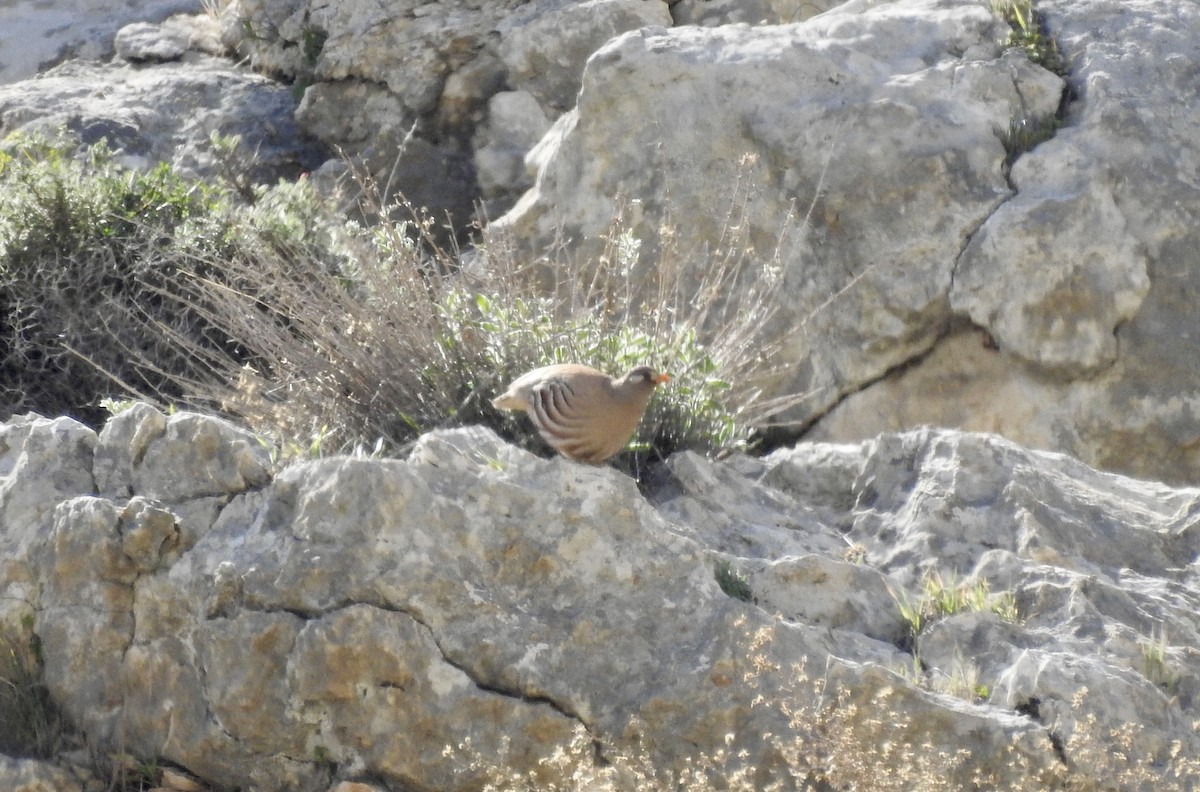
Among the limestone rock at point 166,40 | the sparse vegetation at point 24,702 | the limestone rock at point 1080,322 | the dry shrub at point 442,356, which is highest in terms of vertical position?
the dry shrub at point 442,356

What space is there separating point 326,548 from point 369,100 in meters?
5.74

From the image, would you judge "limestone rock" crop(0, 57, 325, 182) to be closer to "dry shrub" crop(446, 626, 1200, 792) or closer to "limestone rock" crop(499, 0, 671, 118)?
"limestone rock" crop(499, 0, 671, 118)

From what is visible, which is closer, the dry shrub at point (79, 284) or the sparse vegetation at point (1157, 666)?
the sparse vegetation at point (1157, 666)

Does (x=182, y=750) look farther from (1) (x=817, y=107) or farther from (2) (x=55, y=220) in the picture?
(1) (x=817, y=107)

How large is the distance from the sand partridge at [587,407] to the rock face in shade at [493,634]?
144 mm

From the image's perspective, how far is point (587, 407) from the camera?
13.7 ft

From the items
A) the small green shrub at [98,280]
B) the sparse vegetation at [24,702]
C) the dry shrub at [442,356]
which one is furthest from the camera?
the small green shrub at [98,280]

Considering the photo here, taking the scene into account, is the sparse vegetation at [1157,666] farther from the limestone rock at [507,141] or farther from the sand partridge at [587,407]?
the limestone rock at [507,141]

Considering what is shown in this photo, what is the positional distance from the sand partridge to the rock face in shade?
144mm

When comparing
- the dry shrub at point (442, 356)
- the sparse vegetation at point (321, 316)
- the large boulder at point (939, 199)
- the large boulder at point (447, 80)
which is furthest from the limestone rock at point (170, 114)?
the dry shrub at point (442, 356)

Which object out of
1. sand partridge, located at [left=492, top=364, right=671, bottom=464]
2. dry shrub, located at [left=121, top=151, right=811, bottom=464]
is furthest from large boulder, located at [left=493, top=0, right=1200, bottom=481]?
sand partridge, located at [left=492, top=364, right=671, bottom=464]

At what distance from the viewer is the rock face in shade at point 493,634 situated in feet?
12.1

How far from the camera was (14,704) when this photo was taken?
3.96 meters

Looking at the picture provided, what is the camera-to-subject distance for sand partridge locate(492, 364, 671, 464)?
4.16 m
